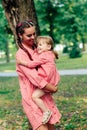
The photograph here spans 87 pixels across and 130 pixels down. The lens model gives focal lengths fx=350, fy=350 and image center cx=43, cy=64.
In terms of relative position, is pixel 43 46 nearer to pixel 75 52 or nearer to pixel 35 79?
pixel 35 79

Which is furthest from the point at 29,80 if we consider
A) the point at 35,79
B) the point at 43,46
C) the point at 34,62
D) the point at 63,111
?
the point at 63,111

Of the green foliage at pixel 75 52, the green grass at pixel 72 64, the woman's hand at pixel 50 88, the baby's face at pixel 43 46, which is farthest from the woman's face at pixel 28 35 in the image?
the green foliage at pixel 75 52

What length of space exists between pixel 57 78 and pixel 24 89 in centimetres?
39

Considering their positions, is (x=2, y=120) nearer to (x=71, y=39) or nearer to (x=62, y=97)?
(x=62, y=97)

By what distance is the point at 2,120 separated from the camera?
28.7ft

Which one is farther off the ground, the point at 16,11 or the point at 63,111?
the point at 16,11

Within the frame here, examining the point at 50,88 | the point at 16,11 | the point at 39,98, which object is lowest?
the point at 39,98

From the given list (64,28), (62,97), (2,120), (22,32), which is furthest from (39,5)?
(22,32)

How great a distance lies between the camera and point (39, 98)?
12.7 feet

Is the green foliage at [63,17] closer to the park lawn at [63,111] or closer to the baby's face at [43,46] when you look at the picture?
the park lawn at [63,111]

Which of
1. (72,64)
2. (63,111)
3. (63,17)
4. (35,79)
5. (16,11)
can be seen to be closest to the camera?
(35,79)

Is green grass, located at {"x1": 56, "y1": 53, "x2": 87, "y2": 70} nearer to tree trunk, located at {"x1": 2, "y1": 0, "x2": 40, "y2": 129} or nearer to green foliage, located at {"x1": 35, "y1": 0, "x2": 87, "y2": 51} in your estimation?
green foliage, located at {"x1": 35, "y1": 0, "x2": 87, "y2": 51}

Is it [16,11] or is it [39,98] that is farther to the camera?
[16,11]

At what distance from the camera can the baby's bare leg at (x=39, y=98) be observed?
386 centimetres
